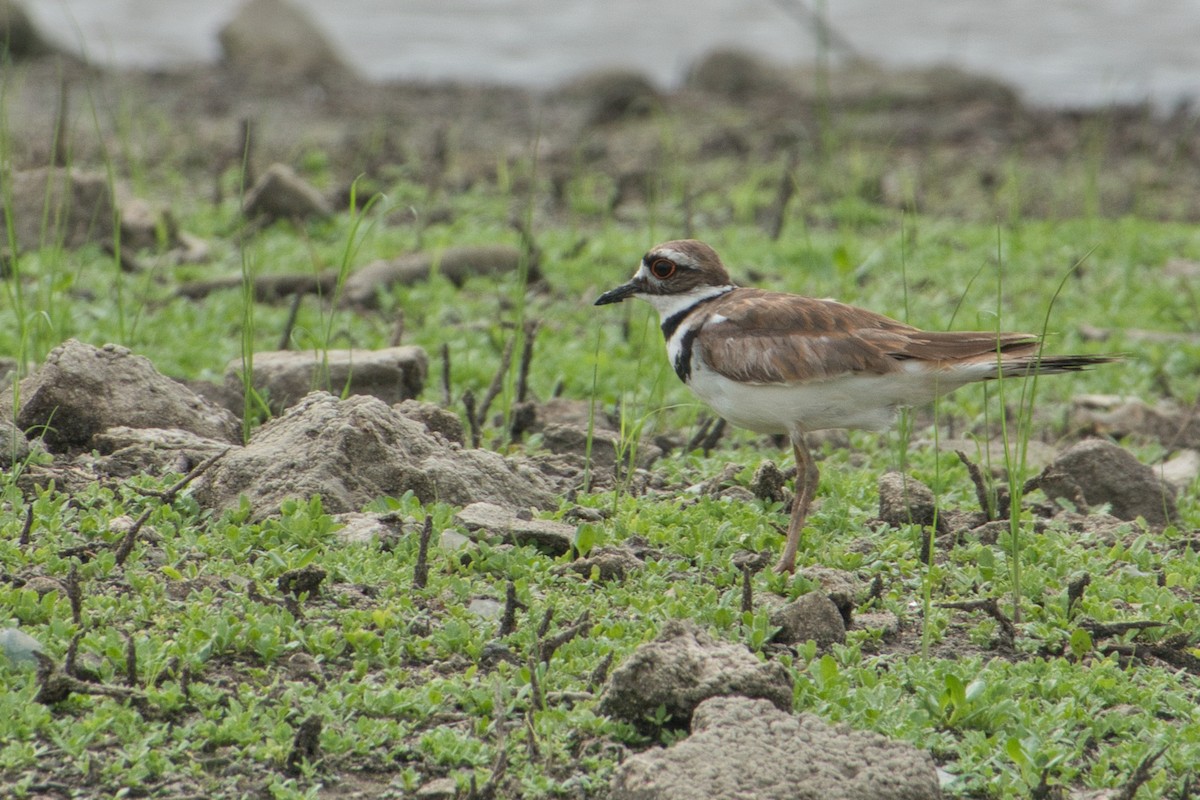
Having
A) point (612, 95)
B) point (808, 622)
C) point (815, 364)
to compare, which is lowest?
point (808, 622)

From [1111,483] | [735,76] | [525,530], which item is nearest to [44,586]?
[525,530]

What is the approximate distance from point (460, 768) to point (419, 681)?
44cm

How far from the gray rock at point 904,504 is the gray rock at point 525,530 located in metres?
1.31

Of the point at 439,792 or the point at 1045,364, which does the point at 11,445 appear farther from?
the point at 1045,364

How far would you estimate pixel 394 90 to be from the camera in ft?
55.9

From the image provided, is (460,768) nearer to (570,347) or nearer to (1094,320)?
(570,347)

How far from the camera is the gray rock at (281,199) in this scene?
1006 cm

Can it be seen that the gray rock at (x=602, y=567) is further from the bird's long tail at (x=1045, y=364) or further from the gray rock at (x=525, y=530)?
the bird's long tail at (x=1045, y=364)

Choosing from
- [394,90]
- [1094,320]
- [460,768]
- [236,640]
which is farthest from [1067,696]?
[394,90]

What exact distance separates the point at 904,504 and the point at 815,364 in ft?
2.57

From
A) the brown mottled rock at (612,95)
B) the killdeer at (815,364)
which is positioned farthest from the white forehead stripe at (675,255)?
the brown mottled rock at (612,95)

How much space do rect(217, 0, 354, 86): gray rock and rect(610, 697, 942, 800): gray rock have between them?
47.7 ft

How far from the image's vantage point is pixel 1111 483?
6203mm

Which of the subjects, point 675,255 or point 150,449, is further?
point 675,255
